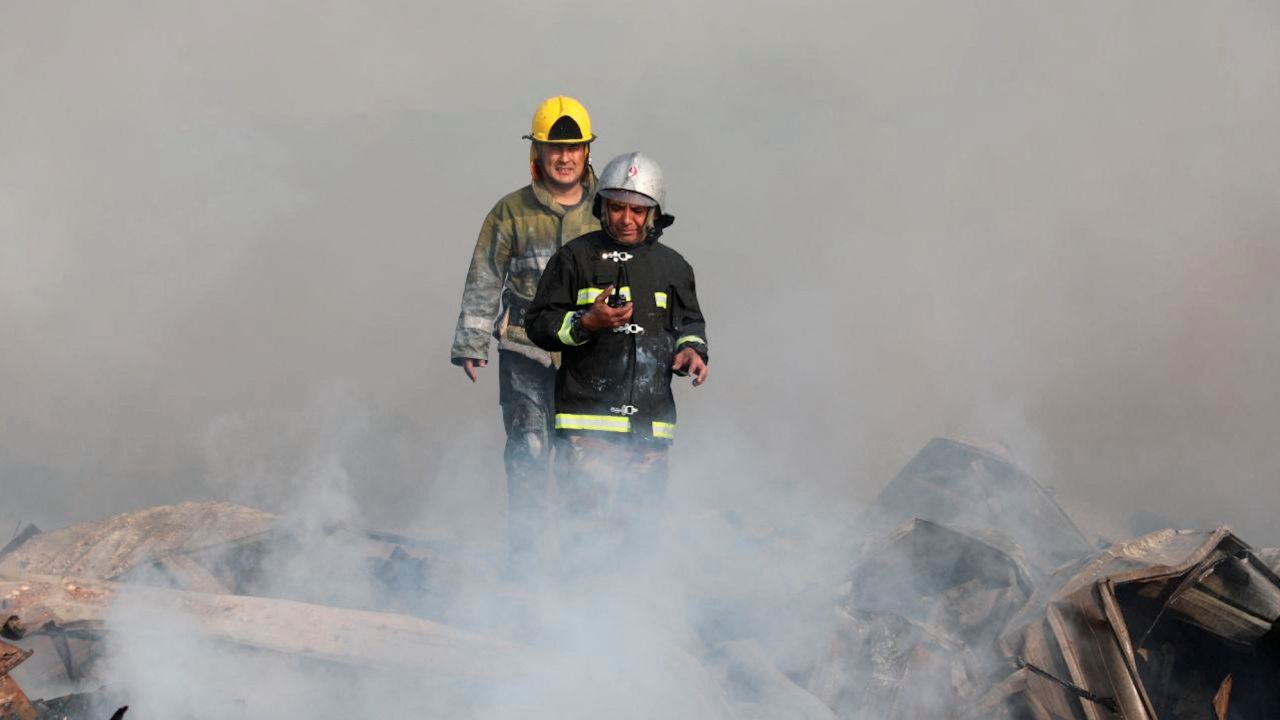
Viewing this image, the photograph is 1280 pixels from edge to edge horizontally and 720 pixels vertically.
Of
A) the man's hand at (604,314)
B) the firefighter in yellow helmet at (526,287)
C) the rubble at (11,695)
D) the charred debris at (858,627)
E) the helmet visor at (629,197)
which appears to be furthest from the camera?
the firefighter in yellow helmet at (526,287)

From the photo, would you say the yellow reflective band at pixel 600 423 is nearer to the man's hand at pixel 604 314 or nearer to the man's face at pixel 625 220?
the man's hand at pixel 604 314

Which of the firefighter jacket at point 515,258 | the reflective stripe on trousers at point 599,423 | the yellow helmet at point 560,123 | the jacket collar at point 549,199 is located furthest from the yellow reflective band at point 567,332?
the yellow helmet at point 560,123

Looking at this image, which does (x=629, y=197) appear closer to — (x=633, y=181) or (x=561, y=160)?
(x=633, y=181)

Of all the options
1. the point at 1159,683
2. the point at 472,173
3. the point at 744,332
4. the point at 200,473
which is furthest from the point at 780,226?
the point at 1159,683

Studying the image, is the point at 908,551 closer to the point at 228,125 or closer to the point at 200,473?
the point at 200,473

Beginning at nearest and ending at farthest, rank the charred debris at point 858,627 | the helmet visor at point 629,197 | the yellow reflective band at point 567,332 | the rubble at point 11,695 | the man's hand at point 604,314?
1. the rubble at point 11,695
2. the charred debris at point 858,627
3. the man's hand at point 604,314
4. the yellow reflective band at point 567,332
5. the helmet visor at point 629,197

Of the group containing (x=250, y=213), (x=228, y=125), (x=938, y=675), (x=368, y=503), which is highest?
(x=228, y=125)

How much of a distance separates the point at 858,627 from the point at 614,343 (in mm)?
1385

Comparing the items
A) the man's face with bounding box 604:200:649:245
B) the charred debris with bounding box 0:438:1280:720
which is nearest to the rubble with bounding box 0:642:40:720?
the charred debris with bounding box 0:438:1280:720

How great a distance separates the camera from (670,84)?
37.7 ft

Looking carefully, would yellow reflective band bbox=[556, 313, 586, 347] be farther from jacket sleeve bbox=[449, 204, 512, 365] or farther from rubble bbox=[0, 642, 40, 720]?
rubble bbox=[0, 642, 40, 720]

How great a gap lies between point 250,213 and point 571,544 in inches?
304

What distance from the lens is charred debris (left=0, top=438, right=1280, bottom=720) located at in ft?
11.4

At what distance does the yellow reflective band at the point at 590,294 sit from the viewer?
4137mm
